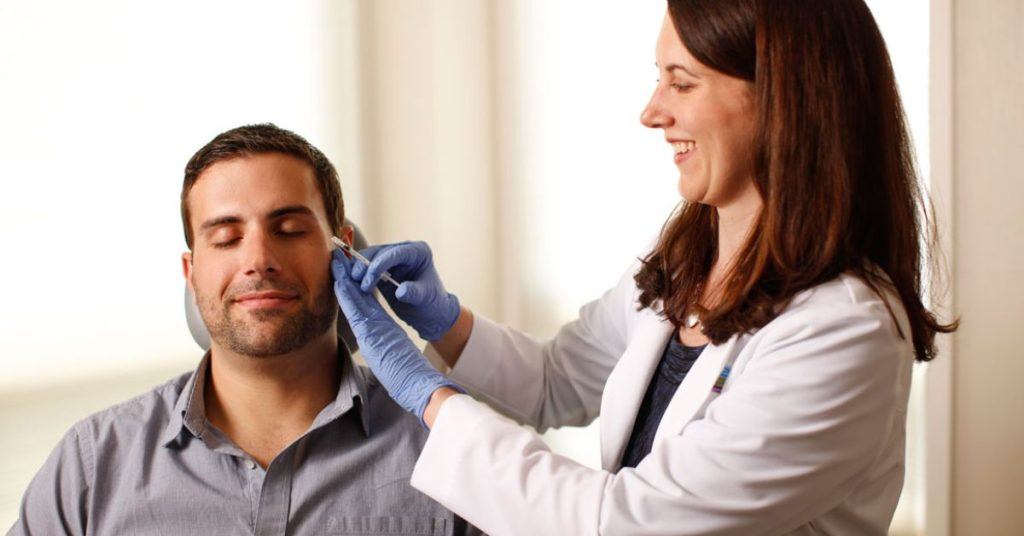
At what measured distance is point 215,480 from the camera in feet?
4.78

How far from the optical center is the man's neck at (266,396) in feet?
5.00

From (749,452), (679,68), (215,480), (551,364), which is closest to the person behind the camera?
(749,452)

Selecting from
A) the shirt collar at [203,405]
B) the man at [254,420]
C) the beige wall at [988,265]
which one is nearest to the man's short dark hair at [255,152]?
the man at [254,420]

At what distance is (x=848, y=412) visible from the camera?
1.20 m

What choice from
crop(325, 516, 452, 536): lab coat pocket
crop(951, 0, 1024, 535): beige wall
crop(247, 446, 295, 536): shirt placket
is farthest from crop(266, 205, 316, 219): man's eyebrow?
crop(951, 0, 1024, 535): beige wall

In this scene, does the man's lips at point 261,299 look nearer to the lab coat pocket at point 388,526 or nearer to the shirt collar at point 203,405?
the shirt collar at point 203,405

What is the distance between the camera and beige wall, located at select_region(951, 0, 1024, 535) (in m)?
2.19

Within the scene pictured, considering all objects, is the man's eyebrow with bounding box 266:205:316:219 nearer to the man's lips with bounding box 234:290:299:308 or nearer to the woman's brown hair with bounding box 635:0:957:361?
the man's lips with bounding box 234:290:299:308

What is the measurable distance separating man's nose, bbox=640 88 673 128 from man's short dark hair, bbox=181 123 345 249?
55 centimetres

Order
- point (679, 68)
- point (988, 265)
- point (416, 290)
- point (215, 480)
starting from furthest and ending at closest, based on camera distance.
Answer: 1. point (988, 265)
2. point (416, 290)
3. point (215, 480)
4. point (679, 68)

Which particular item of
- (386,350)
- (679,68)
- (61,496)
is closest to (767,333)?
(679,68)

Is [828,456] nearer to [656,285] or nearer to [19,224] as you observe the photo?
[656,285]

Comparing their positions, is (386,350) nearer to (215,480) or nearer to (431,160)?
(215,480)

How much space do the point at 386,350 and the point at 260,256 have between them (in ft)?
0.77
